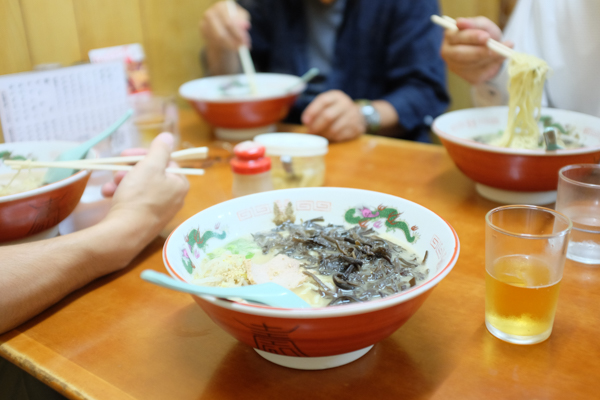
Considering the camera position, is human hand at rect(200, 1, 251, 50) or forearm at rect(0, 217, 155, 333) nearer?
forearm at rect(0, 217, 155, 333)

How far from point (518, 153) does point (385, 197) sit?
1.32 feet

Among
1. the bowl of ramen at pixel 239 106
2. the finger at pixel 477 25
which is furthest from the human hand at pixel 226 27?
the finger at pixel 477 25

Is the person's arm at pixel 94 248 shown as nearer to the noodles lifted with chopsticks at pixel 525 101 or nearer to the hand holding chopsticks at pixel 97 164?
the hand holding chopsticks at pixel 97 164

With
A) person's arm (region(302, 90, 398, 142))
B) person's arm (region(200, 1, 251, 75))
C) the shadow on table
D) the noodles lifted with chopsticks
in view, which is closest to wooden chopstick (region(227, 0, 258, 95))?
person's arm (region(200, 1, 251, 75))

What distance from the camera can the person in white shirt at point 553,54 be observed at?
1.50 m

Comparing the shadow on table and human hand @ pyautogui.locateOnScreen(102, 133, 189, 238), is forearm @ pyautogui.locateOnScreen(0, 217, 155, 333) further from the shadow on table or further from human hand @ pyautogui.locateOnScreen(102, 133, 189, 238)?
the shadow on table

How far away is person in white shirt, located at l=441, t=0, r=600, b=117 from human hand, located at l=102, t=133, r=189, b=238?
92 centimetres

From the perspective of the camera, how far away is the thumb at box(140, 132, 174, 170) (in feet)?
3.51

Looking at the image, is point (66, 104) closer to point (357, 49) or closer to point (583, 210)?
point (357, 49)

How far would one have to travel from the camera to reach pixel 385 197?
0.94 metres

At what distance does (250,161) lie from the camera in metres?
1.22

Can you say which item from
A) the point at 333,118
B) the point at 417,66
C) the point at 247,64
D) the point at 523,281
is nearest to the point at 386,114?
the point at 417,66

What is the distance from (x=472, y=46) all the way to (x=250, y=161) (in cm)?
75

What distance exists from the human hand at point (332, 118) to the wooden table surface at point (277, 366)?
873 mm
